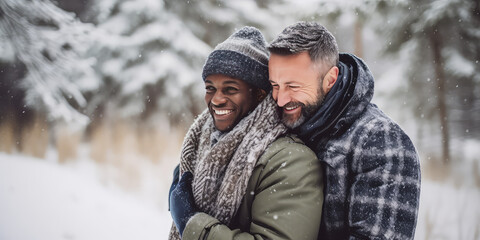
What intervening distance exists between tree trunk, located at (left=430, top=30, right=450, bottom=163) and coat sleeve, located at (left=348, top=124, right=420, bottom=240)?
6121 millimetres

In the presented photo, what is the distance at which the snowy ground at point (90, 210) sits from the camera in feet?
15.6

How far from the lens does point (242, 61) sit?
188cm

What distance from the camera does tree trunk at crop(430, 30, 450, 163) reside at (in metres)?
6.54

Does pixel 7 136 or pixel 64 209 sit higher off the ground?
pixel 7 136

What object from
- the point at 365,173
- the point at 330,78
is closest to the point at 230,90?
the point at 330,78

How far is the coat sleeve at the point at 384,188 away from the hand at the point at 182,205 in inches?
32.0

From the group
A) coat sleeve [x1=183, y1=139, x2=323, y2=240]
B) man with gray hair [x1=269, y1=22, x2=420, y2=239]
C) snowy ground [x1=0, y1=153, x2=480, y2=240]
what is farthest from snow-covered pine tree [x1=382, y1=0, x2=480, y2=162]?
coat sleeve [x1=183, y1=139, x2=323, y2=240]

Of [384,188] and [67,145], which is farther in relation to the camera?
[67,145]

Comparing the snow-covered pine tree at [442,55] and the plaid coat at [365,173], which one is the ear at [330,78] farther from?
the snow-covered pine tree at [442,55]

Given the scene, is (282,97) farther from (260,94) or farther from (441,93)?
(441,93)

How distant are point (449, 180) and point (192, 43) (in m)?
6.70

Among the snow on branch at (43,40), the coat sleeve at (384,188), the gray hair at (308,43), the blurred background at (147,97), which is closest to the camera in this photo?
the coat sleeve at (384,188)

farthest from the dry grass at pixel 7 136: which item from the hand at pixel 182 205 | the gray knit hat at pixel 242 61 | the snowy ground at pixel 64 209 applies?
the gray knit hat at pixel 242 61

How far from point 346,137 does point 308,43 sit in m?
0.50
